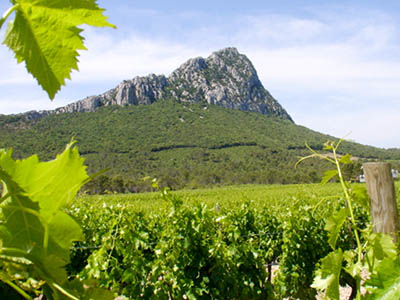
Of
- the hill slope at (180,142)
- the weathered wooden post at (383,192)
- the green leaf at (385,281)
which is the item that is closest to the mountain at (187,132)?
the hill slope at (180,142)

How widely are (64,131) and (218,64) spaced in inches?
1697

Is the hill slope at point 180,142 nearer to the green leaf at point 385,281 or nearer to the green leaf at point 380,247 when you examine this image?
the green leaf at point 380,247

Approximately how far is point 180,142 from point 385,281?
6516 centimetres

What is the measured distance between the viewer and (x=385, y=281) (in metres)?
0.53

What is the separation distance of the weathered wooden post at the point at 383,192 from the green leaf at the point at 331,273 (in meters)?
0.79

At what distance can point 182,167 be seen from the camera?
57.8m

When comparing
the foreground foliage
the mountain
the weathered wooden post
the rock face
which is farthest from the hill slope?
Result: the foreground foliage

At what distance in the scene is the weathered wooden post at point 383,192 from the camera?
1.41m

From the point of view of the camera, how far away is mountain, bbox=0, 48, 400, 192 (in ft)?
169

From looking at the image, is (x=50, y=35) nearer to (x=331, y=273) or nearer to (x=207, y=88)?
(x=331, y=273)

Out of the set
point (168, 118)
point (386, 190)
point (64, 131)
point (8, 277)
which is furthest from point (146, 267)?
point (168, 118)

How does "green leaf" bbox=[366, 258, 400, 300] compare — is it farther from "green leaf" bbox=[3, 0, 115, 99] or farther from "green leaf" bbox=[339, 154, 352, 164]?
"green leaf" bbox=[3, 0, 115, 99]

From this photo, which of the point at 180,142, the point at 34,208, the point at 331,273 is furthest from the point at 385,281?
the point at 180,142

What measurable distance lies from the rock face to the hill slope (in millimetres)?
3184
